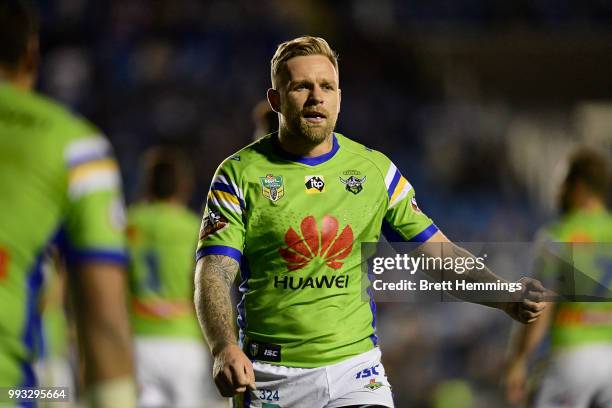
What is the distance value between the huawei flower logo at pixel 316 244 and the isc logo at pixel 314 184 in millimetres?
127

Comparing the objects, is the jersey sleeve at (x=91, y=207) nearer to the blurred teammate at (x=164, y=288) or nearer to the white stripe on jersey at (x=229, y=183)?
the white stripe on jersey at (x=229, y=183)

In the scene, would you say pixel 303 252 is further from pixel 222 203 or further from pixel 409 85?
pixel 409 85

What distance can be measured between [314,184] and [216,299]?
728mm

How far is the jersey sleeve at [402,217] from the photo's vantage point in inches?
187

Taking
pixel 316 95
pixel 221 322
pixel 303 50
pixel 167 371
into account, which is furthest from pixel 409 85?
pixel 221 322

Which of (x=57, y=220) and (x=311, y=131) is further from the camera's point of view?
(x=311, y=131)

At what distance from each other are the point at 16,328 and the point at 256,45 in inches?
710

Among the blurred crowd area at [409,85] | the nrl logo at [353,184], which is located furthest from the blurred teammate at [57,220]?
the blurred crowd area at [409,85]

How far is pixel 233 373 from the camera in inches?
150

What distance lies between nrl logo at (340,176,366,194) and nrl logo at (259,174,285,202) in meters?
0.27

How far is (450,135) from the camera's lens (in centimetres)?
2039

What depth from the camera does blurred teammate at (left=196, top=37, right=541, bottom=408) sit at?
4.47 m

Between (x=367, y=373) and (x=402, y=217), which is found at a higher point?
(x=402, y=217)

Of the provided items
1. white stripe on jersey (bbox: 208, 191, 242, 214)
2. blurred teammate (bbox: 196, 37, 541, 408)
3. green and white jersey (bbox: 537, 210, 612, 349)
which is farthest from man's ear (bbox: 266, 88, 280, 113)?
green and white jersey (bbox: 537, 210, 612, 349)
